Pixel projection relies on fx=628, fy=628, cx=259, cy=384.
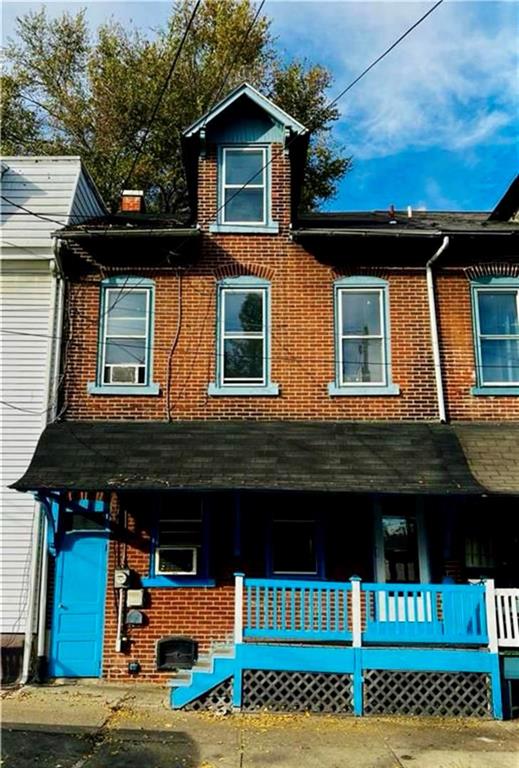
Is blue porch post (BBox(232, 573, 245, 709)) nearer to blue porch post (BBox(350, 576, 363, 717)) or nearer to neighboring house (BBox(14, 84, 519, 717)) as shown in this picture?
neighboring house (BBox(14, 84, 519, 717))

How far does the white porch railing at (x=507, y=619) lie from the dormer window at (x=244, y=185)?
7.17 meters

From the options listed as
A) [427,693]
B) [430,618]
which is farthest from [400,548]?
[427,693]

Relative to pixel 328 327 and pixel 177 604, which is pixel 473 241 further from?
pixel 177 604

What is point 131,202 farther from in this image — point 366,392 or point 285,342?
point 366,392

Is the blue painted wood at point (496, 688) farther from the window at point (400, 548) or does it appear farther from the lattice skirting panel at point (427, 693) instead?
the window at point (400, 548)

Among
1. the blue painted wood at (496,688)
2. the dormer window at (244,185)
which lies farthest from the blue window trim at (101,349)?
the blue painted wood at (496,688)

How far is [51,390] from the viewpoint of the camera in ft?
35.1

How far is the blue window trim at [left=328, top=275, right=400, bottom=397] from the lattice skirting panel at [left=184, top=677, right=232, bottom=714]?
4.82m

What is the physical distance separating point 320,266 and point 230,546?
5.05 metres

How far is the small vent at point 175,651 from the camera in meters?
9.70

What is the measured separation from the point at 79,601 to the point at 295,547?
354 cm

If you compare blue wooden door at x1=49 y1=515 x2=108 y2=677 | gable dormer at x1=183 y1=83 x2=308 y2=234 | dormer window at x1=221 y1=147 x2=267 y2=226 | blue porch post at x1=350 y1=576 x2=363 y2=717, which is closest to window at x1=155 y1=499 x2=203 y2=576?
blue wooden door at x1=49 y1=515 x2=108 y2=677

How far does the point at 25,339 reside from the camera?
11.1m

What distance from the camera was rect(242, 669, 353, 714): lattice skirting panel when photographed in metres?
8.30
